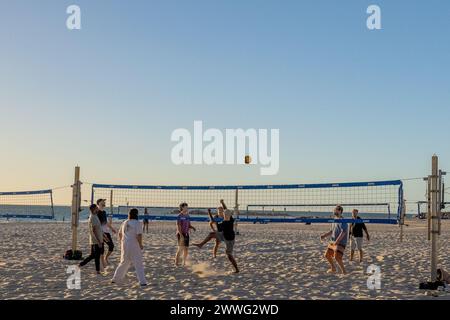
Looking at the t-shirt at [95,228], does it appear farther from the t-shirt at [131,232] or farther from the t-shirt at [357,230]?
the t-shirt at [357,230]

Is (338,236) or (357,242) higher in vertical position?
(338,236)

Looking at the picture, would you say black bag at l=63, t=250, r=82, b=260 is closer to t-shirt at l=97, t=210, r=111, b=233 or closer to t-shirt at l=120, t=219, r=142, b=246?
t-shirt at l=97, t=210, r=111, b=233

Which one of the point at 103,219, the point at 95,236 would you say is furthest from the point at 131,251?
the point at 103,219

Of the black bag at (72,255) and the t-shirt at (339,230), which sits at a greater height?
the t-shirt at (339,230)

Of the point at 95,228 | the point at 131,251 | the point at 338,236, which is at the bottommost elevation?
the point at 131,251

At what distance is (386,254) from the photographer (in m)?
15.9

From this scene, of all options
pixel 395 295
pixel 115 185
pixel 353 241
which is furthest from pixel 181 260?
pixel 395 295

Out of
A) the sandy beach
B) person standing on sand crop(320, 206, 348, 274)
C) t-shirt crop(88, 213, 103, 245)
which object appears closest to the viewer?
the sandy beach

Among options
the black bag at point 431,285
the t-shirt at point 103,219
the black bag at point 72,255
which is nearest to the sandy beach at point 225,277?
the black bag at point 431,285

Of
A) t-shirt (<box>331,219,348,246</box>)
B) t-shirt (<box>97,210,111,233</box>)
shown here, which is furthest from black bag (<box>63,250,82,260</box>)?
t-shirt (<box>331,219,348,246</box>)

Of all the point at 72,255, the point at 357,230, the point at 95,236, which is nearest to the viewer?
the point at 95,236

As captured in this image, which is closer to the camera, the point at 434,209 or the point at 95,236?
the point at 434,209

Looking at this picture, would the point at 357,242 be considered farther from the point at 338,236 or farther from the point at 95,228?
the point at 95,228
